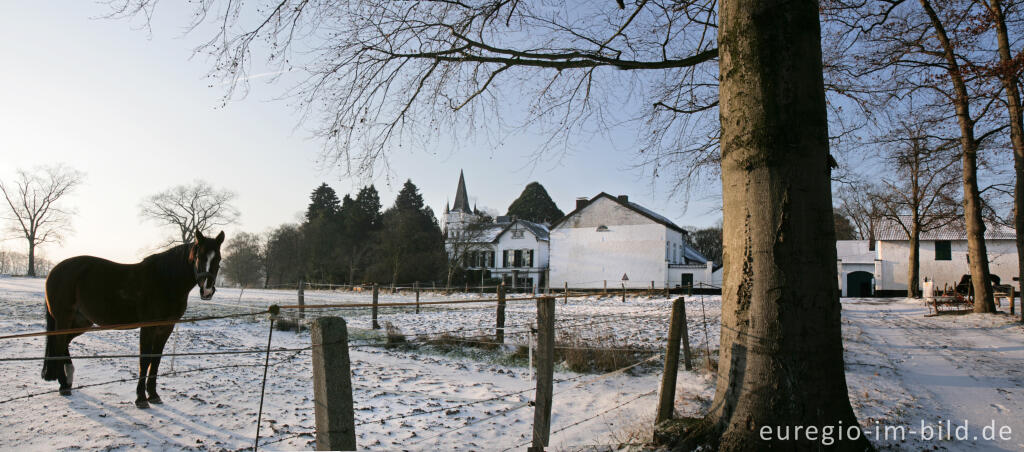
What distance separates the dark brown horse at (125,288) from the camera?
5.88 metres

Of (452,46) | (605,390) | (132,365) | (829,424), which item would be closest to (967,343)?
(605,390)

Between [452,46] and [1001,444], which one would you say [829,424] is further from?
[452,46]

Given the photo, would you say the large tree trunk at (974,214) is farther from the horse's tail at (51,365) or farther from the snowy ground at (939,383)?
the horse's tail at (51,365)

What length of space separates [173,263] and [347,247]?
4925cm

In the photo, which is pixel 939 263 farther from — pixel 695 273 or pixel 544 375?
pixel 544 375

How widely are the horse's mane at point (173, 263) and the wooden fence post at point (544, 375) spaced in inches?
169

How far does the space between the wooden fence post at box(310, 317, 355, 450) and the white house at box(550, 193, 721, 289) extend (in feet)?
124

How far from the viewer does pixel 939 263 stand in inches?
1438

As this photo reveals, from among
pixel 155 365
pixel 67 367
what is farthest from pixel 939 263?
pixel 67 367

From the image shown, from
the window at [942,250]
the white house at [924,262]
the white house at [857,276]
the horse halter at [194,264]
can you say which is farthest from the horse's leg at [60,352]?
the window at [942,250]

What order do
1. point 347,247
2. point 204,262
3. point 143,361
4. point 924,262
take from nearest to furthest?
1. point 143,361
2. point 204,262
3. point 924,262
4. point 347,247

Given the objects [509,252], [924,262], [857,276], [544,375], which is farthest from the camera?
[509,252]

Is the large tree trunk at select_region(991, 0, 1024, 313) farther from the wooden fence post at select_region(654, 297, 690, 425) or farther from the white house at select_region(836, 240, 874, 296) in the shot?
the white house at select_region(836, 240, 874, 296)

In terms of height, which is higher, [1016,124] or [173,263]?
[1016,124]
